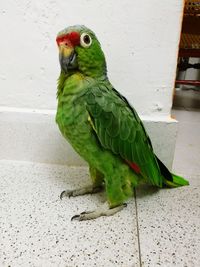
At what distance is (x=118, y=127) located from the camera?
2.11 feet

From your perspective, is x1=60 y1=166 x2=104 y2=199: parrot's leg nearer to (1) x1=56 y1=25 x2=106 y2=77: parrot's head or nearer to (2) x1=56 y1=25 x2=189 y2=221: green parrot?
(2) x1=56 y1=25 x2=189 y2=221: green parrot

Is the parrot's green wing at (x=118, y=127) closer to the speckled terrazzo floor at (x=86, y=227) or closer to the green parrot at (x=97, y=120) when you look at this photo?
the green parrot at (x=97, y=120)

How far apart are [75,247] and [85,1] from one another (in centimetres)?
75

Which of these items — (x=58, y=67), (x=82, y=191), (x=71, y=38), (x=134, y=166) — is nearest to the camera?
(x=71, y=38)

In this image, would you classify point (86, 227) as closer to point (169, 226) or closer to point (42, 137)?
point (169, 226)

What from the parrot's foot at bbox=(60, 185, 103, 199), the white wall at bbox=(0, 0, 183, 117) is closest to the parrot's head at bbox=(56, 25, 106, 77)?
the white wall at bbox=(0, 0, 183, 117)

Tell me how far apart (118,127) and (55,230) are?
0.30m

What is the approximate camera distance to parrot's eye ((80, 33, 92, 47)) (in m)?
0.59

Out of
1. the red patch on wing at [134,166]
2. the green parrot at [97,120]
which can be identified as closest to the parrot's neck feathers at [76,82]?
the green parrot at [97,120]

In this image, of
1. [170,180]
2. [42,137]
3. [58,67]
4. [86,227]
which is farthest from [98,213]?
[58,67]

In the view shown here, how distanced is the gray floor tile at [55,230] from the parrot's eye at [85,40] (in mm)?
448

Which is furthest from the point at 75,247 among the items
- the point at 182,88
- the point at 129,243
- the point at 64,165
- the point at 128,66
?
the point at 182,88

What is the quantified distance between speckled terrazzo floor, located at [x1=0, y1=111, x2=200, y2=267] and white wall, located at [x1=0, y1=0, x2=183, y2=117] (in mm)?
307

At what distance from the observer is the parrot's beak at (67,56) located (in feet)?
1.95
